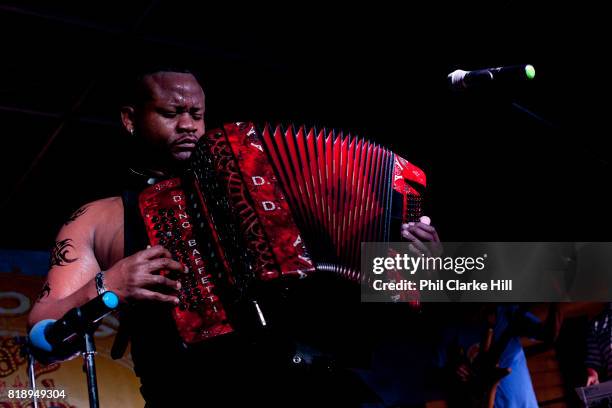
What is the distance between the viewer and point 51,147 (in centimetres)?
476

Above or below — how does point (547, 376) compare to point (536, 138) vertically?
below

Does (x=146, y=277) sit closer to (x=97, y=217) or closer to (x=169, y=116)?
(x=97, y=217)

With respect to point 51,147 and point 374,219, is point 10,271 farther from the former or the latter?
point 374,219

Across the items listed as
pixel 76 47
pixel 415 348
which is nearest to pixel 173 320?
pixel 76 47

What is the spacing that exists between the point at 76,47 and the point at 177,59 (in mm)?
604

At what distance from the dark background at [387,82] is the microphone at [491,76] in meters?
1.41

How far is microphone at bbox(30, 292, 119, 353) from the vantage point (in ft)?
4.66

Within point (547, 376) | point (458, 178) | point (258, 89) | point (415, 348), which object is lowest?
point (547, 376)

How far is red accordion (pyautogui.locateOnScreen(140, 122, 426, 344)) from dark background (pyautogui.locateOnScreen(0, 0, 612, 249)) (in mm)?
1721

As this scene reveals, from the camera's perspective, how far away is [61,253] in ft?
6.04

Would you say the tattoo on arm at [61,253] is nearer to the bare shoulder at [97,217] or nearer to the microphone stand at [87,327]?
the bare shoulder at [97,217]

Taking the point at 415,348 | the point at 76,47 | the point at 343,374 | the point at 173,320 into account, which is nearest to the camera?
the point at 173,320

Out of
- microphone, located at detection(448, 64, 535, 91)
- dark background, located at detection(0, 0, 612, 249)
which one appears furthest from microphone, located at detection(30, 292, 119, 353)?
dark background, located at detection(0, 0, 612, 249)

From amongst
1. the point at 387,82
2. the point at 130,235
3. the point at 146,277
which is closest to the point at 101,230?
the point at 130,235
